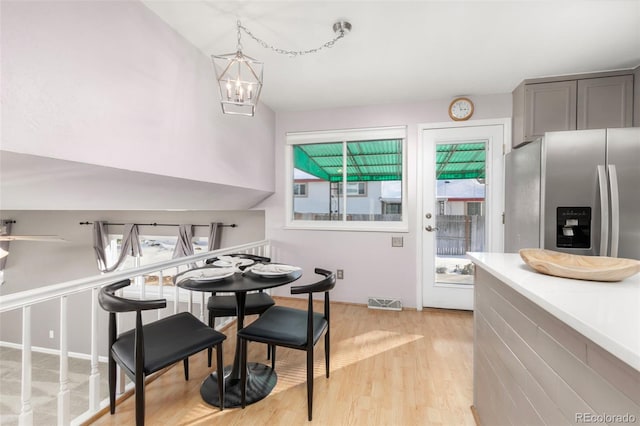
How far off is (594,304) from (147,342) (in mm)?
1901

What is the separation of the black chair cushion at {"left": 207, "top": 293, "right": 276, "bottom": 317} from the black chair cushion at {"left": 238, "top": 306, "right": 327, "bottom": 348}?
0.81ft

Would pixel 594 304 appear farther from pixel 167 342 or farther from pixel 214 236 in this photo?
pixel 214 236

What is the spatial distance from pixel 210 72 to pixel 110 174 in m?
1.18

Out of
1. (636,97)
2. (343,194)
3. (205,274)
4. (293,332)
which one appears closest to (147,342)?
(205,274)

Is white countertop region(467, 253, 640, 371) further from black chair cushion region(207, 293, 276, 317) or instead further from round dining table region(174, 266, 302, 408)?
black chair cushion region(207, 293, 276, 317)

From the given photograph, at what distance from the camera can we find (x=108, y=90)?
154 cm

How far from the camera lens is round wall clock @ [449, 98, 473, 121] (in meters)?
3.12

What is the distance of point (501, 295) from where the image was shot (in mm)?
1260

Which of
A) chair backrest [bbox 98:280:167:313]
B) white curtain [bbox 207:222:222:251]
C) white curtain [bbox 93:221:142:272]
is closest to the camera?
chair backrest [bbox 98:280:167:313]

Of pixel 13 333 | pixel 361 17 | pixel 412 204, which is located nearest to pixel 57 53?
pixel 361 17

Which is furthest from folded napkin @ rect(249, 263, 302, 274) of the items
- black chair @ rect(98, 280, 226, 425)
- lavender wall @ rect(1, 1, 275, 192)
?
lavender wall @ rect(1, 1, 275, 192)

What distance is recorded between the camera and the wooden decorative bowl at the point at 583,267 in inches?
37.8

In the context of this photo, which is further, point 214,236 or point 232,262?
point 214,236

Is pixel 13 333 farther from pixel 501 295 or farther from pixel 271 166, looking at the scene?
pixel 501 295
